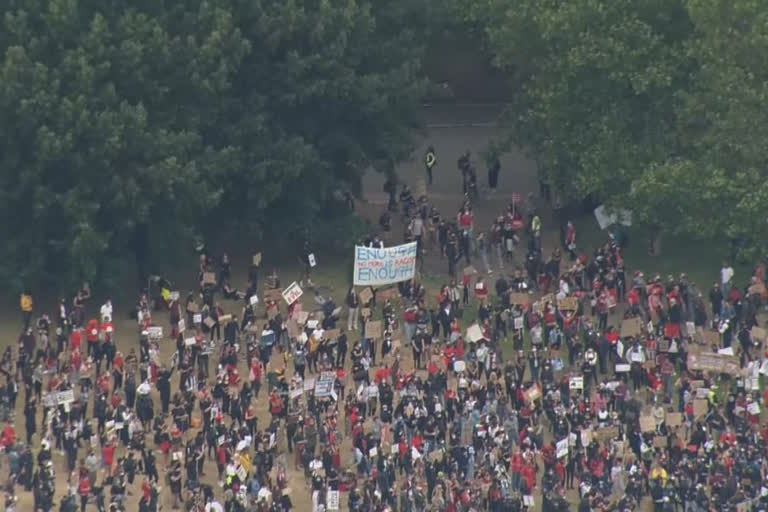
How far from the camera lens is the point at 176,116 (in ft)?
269

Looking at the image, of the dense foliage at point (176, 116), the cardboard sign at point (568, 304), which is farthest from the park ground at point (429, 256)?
the cardboard sign at point (568, 304)

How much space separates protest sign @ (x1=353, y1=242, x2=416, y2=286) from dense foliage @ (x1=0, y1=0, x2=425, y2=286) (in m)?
4.57

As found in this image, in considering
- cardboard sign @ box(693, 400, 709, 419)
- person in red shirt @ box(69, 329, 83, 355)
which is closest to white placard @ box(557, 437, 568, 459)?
cardboard sign @ box(693, 400, 709, 419)

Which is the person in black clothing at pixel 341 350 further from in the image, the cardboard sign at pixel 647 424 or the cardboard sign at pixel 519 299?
the cardboard sign at pixel 647 424

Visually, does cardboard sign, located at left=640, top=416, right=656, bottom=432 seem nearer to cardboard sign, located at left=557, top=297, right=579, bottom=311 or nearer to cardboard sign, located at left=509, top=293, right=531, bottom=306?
cardboard sign, located at left=557, top=297, right=579, bottom=311

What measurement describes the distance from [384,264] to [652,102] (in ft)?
29.7

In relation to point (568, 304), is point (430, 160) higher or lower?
higher

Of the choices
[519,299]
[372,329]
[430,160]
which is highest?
[430,160]

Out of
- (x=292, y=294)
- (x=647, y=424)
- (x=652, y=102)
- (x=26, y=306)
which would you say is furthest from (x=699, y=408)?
(x=26, y=306)

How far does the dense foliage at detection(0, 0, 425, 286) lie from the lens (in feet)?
261

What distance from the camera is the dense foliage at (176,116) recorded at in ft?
261

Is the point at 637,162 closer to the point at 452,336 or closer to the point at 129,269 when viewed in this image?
the point at 452,336

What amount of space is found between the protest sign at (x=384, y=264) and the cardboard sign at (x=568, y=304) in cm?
406

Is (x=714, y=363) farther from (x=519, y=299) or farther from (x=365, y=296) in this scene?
(x=365, y=296)
